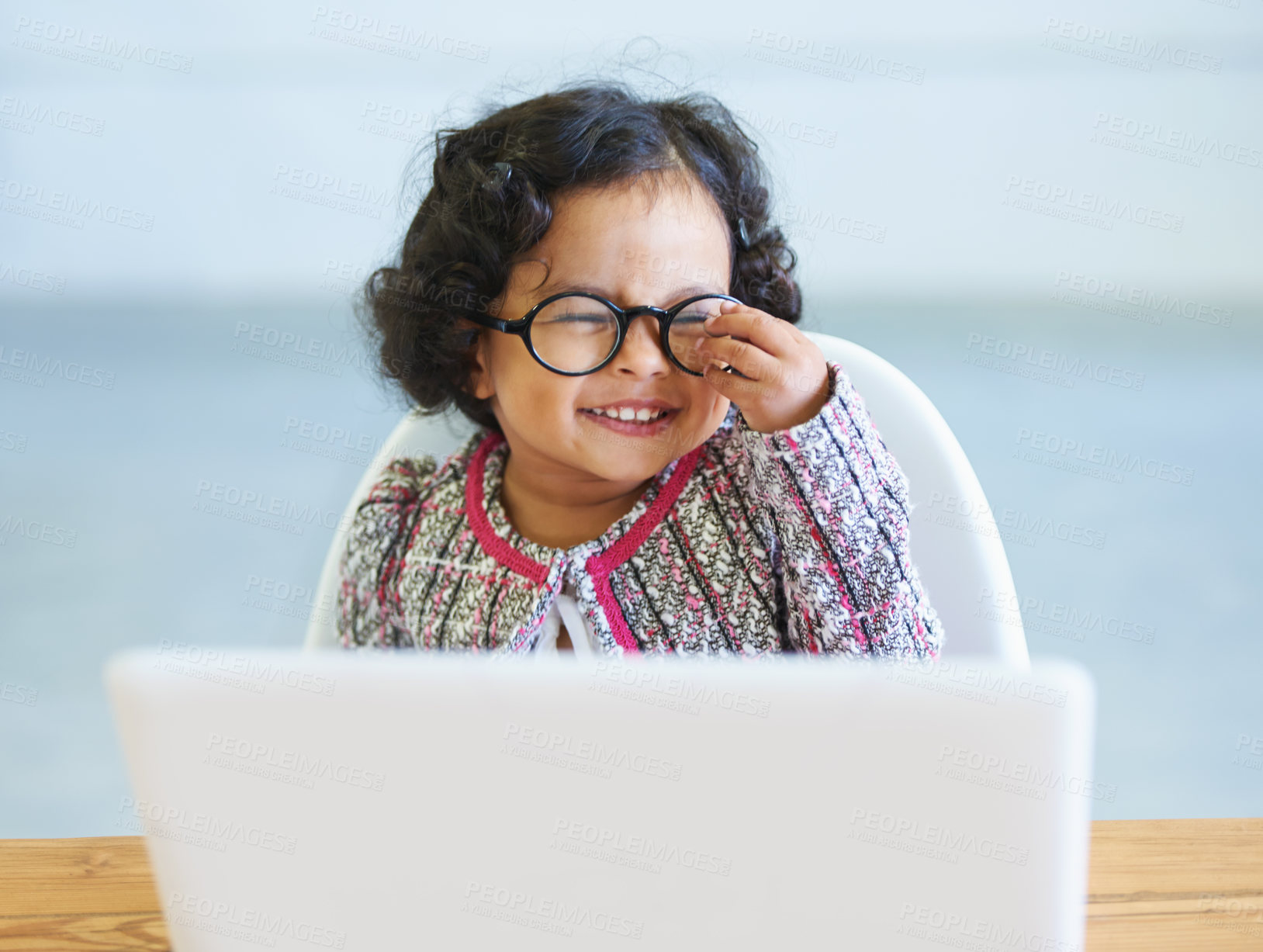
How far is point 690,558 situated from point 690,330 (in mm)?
218

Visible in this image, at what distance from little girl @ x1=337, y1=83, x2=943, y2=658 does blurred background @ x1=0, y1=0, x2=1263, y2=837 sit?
164 cm

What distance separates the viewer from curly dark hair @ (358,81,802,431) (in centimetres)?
107

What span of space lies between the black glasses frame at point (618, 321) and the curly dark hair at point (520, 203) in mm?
86

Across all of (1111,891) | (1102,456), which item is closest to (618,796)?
(1111,891)

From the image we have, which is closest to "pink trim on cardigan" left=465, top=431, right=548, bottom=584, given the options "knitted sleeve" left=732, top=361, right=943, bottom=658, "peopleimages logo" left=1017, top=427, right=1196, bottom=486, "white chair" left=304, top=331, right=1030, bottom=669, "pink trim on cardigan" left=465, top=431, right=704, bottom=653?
"pink trim on cardigan" left=465, top=431, right=704, bottom=653

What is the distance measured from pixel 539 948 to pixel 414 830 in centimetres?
7

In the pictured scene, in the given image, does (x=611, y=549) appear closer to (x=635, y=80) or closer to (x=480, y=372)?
(x=480, y=372)

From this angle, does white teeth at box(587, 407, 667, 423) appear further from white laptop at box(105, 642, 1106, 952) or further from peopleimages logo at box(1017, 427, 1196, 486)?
A: peopleimages logo at box(1017, 427, 1196, 486)

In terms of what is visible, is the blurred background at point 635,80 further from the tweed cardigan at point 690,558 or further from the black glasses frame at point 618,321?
the black glasses frame at point 618,321

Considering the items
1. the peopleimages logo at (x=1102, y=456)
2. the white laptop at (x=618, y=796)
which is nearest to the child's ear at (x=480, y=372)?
the white laptop at (x=618, y=796)

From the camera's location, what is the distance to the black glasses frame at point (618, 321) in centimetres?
99

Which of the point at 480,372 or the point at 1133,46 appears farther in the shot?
the point at 1133,46

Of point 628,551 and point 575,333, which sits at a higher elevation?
point 575,333

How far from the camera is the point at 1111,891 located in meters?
0.66
